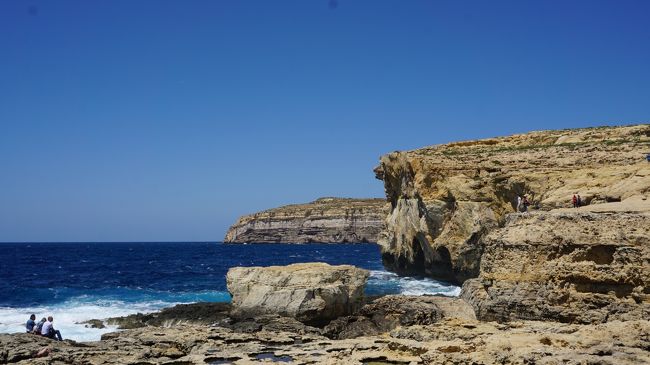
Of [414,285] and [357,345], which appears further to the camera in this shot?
[414,285]

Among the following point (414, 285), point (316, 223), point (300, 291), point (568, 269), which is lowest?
point (414, 285)

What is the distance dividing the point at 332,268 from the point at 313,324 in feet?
9.44

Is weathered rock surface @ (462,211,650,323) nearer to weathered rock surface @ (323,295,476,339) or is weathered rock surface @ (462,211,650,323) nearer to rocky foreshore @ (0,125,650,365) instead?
rocky foreshore @ (0,125,650,365)

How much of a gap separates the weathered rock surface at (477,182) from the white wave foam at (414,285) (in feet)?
3.49

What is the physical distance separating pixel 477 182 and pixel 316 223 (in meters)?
112

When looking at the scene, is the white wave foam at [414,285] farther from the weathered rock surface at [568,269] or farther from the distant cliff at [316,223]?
the distant cliff at [316,223]

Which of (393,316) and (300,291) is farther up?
(300,291)

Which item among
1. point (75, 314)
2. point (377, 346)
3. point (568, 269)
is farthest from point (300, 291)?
point (75, 314)

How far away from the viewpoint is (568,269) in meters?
17.0

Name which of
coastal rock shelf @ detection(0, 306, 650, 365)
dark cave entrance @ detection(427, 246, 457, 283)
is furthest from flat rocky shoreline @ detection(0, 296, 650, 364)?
dark cave entrance @ detection(427, 246, 457, 283)

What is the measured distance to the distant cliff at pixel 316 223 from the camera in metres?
146

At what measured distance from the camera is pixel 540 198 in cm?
3356

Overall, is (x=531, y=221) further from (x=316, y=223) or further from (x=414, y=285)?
(x=316, y=223)

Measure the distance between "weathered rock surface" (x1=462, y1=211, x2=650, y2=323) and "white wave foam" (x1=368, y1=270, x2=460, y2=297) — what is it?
1857 cm
